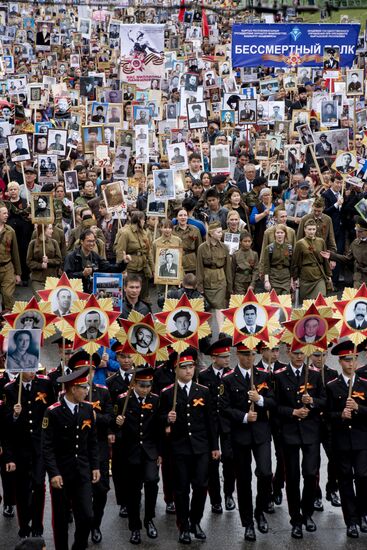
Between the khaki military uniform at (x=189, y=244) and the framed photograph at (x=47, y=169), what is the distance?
3978 millimetres

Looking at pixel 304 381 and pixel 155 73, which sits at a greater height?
pixel 304 381

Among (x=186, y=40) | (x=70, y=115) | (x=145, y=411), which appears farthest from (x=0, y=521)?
(x=186, y=40)

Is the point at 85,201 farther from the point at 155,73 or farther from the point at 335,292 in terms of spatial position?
the point at 155,73

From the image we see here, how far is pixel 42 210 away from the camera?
17.0 m

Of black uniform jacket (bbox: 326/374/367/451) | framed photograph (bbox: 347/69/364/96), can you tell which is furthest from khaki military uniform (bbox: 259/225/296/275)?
framed photograph (bbox: 347/69/364/96)

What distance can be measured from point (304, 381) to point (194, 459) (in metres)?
1.25

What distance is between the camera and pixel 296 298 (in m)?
17.7

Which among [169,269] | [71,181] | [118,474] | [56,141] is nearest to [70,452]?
[118,474]

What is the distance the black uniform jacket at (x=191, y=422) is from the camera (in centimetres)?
1047

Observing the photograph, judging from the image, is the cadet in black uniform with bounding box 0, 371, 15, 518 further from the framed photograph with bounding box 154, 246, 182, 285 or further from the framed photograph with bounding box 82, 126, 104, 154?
the framed photograph with bounding box 82, 126, 104, 154

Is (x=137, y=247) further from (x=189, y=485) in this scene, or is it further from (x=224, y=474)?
(x=189, y=485)

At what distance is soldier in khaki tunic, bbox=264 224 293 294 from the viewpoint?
53.7ft

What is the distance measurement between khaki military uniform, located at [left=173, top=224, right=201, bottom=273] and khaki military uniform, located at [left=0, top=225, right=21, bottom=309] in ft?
7.76

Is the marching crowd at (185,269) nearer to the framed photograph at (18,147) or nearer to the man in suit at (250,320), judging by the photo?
the framed photograph at (18,147)
